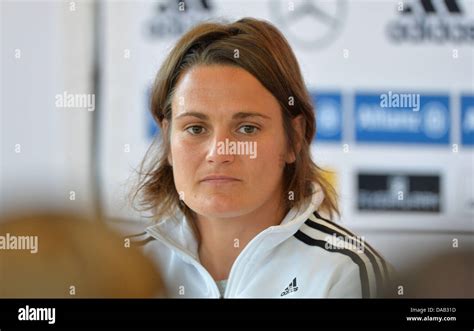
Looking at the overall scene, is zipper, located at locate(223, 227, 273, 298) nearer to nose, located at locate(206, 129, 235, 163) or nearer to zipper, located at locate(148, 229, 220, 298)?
zipper, located at locate(148, 229, 220, 298)

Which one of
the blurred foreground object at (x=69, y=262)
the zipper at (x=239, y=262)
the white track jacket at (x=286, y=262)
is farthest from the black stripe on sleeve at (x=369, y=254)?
the blurred foreground object at (x=69, y=262)

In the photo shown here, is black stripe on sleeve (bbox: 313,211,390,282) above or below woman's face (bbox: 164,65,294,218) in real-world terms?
below

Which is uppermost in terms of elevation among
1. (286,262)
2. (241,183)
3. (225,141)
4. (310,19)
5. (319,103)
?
(310,19)

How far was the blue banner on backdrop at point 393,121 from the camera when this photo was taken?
7.28 ft

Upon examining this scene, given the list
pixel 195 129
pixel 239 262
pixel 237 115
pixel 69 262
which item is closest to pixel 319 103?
pixel 237 115

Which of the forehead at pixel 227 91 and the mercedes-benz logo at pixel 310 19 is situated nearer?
the forehead at pixel 227 91

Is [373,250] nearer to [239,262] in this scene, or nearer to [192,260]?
[239,262]

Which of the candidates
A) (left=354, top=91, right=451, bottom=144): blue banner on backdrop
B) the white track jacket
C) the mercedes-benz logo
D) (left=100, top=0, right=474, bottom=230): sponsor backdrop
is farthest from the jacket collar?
the mercedes-benz logo

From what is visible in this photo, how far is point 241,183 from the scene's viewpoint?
6.92ft

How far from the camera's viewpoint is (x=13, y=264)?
220 centimetres

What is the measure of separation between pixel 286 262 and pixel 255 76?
0.51 m

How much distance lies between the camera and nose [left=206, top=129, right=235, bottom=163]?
208 centimetres

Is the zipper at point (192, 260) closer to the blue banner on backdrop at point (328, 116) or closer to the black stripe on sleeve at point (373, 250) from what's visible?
the black stripe on sleeve at point (373, 250)

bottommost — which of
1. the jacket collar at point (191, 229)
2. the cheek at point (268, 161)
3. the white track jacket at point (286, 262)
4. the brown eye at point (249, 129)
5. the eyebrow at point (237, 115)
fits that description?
the white track jacket at point (286, 262)
